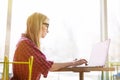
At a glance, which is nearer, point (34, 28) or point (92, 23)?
point (34, 28)

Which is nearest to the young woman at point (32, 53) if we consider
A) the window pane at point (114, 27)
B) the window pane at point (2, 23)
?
the window pane at point (2, 23)

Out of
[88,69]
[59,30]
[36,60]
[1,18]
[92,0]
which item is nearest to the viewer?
[36,60]

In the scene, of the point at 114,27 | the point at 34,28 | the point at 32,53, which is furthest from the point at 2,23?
the point at 114,27

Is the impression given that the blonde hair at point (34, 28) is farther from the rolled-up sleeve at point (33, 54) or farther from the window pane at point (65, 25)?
the window pane at point (65, 25)

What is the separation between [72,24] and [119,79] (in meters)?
1.04

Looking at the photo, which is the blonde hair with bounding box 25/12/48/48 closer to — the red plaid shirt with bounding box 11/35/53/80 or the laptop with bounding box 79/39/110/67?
the red plaid shirt with bounding box 11/35/53/80

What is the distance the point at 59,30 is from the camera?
3262mm

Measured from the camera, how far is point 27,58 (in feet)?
5.70

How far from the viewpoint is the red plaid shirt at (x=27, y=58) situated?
5.71ft

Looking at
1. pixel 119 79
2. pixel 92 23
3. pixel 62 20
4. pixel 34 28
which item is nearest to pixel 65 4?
pixel 62 20

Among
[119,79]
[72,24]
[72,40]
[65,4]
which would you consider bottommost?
[119,79]

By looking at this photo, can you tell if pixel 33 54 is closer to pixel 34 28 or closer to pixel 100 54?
pixel 34 28

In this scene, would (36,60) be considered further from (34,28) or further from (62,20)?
(62,20)

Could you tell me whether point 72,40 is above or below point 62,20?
below
